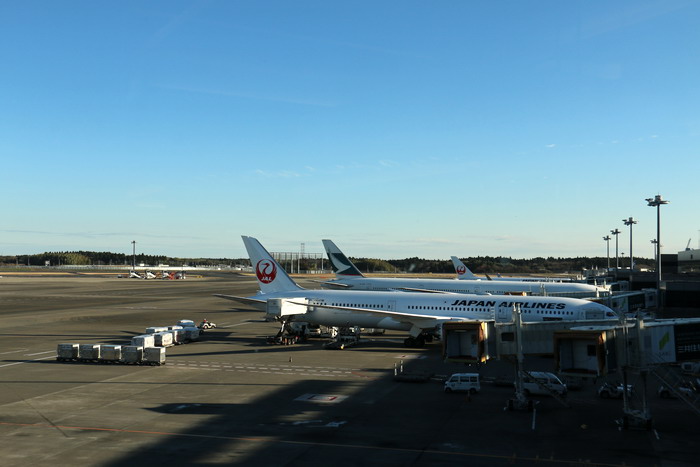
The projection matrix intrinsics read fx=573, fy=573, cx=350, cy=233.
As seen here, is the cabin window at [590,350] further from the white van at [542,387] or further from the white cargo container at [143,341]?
the white cargo container at [143,341]

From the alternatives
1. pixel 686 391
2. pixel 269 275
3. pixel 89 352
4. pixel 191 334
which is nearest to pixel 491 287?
pixel 269 275

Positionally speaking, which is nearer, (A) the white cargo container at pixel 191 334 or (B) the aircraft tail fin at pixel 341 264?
(A) the white cargo container at pixel 191 334

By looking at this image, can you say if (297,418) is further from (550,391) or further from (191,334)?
(191,334)

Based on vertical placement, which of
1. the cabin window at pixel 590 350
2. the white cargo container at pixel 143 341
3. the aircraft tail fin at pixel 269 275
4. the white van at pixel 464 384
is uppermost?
the aircraft tail fin at pixel 269 275

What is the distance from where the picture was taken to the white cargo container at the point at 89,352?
44.3 m

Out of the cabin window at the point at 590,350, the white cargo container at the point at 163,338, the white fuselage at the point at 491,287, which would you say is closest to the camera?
the cabin window at the point at 590,350

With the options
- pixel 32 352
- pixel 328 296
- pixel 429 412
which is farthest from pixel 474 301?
pixel 32 352

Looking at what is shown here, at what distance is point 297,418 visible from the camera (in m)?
28.6

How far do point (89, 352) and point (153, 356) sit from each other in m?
5.23

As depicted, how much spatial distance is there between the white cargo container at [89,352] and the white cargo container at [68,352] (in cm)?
34

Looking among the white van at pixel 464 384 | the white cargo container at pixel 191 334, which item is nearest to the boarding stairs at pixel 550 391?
the white van at pixel 464 384

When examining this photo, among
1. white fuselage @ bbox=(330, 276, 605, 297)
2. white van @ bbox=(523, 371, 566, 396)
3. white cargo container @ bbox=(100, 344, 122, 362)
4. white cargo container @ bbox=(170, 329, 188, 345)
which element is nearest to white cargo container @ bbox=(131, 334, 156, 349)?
white cargo container @ bbox=(100, 344, 122, 362)

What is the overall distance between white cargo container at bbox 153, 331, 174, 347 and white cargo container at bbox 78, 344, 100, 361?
7.11m

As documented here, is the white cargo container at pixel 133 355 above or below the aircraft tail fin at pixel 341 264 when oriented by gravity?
below
